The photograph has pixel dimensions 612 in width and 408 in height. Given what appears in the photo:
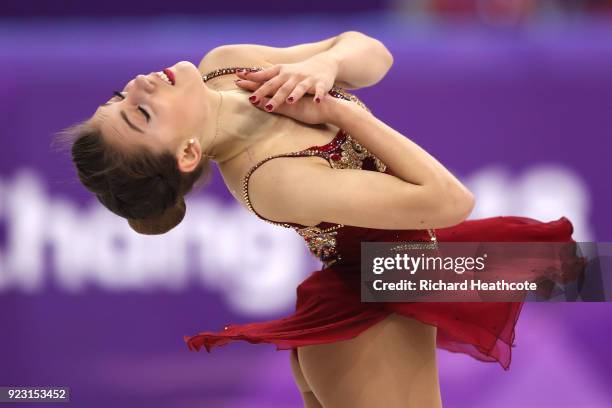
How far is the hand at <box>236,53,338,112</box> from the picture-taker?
88.0 inches

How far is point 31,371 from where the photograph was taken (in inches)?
158

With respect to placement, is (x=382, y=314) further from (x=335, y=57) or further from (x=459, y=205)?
(x=335, y=57)

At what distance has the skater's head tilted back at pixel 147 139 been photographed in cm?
225

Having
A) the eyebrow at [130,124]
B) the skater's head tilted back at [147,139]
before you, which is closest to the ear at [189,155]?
the skater's head tilted back at [147,139]

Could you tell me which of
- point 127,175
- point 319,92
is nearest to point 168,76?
point 127,175

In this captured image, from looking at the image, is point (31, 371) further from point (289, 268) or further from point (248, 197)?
point (248, 197)

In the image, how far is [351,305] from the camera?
8.11 feet

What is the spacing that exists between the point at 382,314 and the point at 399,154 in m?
0.45

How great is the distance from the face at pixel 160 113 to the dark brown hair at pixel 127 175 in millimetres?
25

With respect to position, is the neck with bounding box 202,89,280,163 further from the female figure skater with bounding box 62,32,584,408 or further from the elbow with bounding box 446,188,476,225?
the elbow with bounding box 446,188,476,225

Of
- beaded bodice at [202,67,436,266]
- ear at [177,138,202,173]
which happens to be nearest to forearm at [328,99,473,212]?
beaded bodice at [202,67,436,266]

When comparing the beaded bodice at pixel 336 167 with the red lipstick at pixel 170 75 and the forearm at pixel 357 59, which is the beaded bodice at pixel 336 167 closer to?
the forearm at pixel 357 59

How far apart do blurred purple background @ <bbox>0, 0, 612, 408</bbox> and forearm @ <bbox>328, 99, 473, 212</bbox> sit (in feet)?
5.99

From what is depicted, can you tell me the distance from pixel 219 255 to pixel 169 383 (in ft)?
1.83
